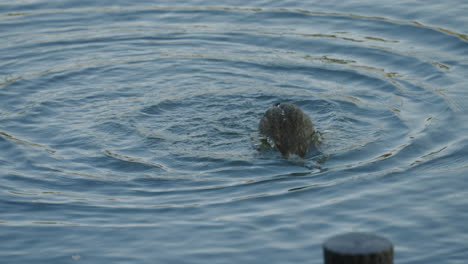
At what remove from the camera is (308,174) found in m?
10.1

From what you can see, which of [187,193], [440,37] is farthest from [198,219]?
[440,37]

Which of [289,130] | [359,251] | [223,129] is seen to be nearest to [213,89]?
[223,129]

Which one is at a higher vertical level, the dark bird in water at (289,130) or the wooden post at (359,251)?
the wooden post at (359,251)

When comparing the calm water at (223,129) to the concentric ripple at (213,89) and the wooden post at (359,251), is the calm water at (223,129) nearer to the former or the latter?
the concentric ripple at (213,89)

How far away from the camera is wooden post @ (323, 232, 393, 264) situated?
525cm

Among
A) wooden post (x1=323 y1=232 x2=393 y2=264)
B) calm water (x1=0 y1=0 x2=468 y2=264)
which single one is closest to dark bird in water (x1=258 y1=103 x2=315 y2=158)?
calm water (x1=0 y1=0 x2=468 y2=264)

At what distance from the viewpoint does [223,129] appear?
11.6m

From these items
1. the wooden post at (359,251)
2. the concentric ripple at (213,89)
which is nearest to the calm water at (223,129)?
the concentric ripple at (213,89)

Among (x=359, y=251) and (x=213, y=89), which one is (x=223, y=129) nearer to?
(x=213, y=89)

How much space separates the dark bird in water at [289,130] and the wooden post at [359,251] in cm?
525

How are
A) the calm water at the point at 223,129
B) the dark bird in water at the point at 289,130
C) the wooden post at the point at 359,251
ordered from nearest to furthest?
the wooden post at the point at 359,251
the calm water at the point at 223,129
the dark bird in water at the point at 289,130

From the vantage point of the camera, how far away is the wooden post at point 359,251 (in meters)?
5.25

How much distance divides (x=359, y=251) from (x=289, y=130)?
549cm

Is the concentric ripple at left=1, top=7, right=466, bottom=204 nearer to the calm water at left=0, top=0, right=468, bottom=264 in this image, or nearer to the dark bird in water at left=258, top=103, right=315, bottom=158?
the calm water at left=0, top=0, right=468, bottom=264
